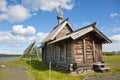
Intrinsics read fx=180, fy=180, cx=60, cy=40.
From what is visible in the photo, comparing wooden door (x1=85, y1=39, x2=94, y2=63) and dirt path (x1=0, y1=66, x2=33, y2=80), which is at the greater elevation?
wooden door (x1=85, y1=39, x2=94, y2=63)

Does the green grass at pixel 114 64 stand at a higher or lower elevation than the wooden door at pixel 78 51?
lower

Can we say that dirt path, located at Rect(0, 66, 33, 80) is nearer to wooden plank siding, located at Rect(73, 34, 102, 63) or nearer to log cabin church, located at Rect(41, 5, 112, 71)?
log cabin church, located at Rect(41, 5, 112, 71)

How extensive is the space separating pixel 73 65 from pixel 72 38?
339 centimetres

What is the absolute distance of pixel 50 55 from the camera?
3000 cm

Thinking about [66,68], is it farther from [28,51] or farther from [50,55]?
[28,51]

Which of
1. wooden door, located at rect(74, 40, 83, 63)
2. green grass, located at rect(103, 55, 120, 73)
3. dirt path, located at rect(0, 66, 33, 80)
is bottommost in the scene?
dirt path, located at rect(0, 66, 33, 80)

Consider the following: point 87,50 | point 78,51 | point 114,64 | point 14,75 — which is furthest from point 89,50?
point 114,64

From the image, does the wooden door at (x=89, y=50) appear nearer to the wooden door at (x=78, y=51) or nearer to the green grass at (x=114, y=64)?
the wooden door at (x=78, y=51)

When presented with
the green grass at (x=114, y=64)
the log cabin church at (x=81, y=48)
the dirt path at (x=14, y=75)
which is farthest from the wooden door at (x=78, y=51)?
the dirt path at (x=14, y=75)

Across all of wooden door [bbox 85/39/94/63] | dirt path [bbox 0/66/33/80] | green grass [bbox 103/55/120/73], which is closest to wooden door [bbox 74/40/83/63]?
wooden door [bbox 85/39/94/63]

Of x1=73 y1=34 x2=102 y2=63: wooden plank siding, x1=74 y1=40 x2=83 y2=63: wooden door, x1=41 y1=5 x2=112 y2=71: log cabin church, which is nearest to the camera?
x1=41 y1=5 x2=112 y2=71: log cabin church

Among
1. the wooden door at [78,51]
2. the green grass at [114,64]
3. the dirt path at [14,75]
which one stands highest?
the wooden door at [78,51]

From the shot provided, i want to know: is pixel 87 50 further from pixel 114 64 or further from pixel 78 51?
pixel 114 64

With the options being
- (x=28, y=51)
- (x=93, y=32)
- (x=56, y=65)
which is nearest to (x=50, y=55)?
(x=56, y=65)
